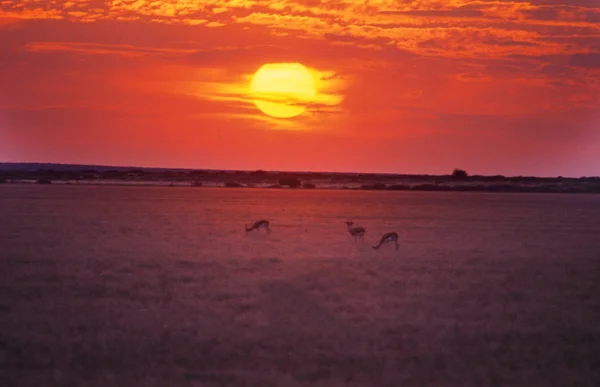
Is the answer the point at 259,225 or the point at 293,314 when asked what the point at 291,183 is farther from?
the point at 293,314

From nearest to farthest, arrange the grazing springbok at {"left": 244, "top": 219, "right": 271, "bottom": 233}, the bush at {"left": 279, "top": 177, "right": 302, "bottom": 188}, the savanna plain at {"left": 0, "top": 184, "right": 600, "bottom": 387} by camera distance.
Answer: the savanna plain at {"left": 0, "top": 184, "right": 600, "bottom": 387} → the grazing springbok at {"left": 244, "top": 219, "right": 271, "bottom": 233} → the bush at {"left": 279, "top": 177, "right": 302, "bottom": 188}

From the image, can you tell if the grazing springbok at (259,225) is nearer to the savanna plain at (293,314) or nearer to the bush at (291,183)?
the savanna plain at (293,314)

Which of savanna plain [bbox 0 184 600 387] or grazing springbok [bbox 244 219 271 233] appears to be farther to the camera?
grazing springbok [bbox 244 219 271 233]

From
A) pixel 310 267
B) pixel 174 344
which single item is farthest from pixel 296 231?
pixel 174 344

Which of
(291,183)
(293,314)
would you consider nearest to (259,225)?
(293,314)

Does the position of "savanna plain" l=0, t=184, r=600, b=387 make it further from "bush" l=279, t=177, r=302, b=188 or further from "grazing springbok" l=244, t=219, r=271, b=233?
"bush" l=279, t=177, r=302, b=188

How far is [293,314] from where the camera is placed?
14.7 meters

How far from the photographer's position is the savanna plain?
1093 centimetres

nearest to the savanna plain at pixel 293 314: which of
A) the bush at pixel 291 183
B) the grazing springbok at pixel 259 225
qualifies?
the grazing springbok at pixel 259 225

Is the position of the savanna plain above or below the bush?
below

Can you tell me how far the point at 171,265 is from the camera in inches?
865

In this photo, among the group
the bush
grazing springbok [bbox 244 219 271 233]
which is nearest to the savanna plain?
grazing springbok [bbox 244 219 271 233]

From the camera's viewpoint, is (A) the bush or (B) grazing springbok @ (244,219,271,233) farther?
(A) the bush

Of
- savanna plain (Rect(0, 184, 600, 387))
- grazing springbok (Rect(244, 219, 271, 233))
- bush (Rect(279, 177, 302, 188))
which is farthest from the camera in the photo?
bush (Rect(279, 177, 302, 188))
